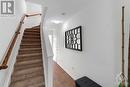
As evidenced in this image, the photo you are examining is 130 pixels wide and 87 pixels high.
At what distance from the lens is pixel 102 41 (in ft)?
8.54

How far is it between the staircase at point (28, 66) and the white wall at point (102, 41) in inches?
52.8

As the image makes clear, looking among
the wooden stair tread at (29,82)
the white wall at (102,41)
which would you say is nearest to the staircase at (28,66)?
the wooden stair tread at (29,82)

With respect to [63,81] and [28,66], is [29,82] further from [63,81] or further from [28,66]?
[63,81]

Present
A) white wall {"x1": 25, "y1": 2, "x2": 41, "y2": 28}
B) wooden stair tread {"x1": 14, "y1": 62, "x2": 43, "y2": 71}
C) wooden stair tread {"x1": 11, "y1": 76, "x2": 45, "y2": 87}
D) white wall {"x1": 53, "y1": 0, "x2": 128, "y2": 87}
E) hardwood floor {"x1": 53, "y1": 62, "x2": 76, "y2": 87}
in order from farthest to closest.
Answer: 1. white wall {"x1": 25, "y1": 2, "x2": 41, "y2": 28}
2. hardwood floor {"x1": 53, "y1": 62, "x2": 76, "y2": 87}
3. wooden stair tread {"x1": 14, "y1": 62, "x2": 43, "y2": 71}
4. wooden stair tread {"x1": 11, "y1": 76, "x2": 45, "y2": 87}
5. white wall {"x1": 53, "y1": 0, "x2": 128, "y2": 87}

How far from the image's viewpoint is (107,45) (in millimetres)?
2408

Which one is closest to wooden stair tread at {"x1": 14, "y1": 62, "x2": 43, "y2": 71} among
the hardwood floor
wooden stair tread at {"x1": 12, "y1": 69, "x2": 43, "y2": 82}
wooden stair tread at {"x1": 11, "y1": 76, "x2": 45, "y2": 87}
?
wooden stair tread at {"x1": 12, "y1": 69, "x2": 43, "y2": 82}

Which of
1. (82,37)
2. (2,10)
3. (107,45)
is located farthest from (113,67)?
(2,10)

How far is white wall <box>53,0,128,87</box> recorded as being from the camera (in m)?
2.16

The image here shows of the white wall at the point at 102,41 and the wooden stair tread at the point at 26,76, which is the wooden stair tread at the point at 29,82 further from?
the white wall at the point at 102,41

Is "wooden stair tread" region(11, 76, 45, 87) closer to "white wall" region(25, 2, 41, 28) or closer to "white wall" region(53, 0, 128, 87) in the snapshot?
"white wall" region(53, 0, 128, 87)

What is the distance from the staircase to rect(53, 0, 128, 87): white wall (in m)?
1.34

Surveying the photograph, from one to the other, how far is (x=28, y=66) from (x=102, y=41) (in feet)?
6.53

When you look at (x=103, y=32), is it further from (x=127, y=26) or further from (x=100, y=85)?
(x=100, y=85)

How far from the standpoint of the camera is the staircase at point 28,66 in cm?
259
